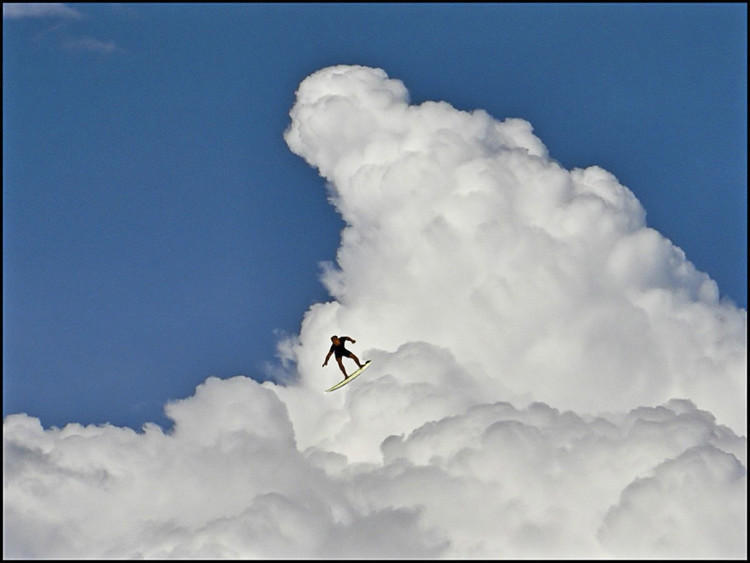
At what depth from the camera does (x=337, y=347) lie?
13662cm
